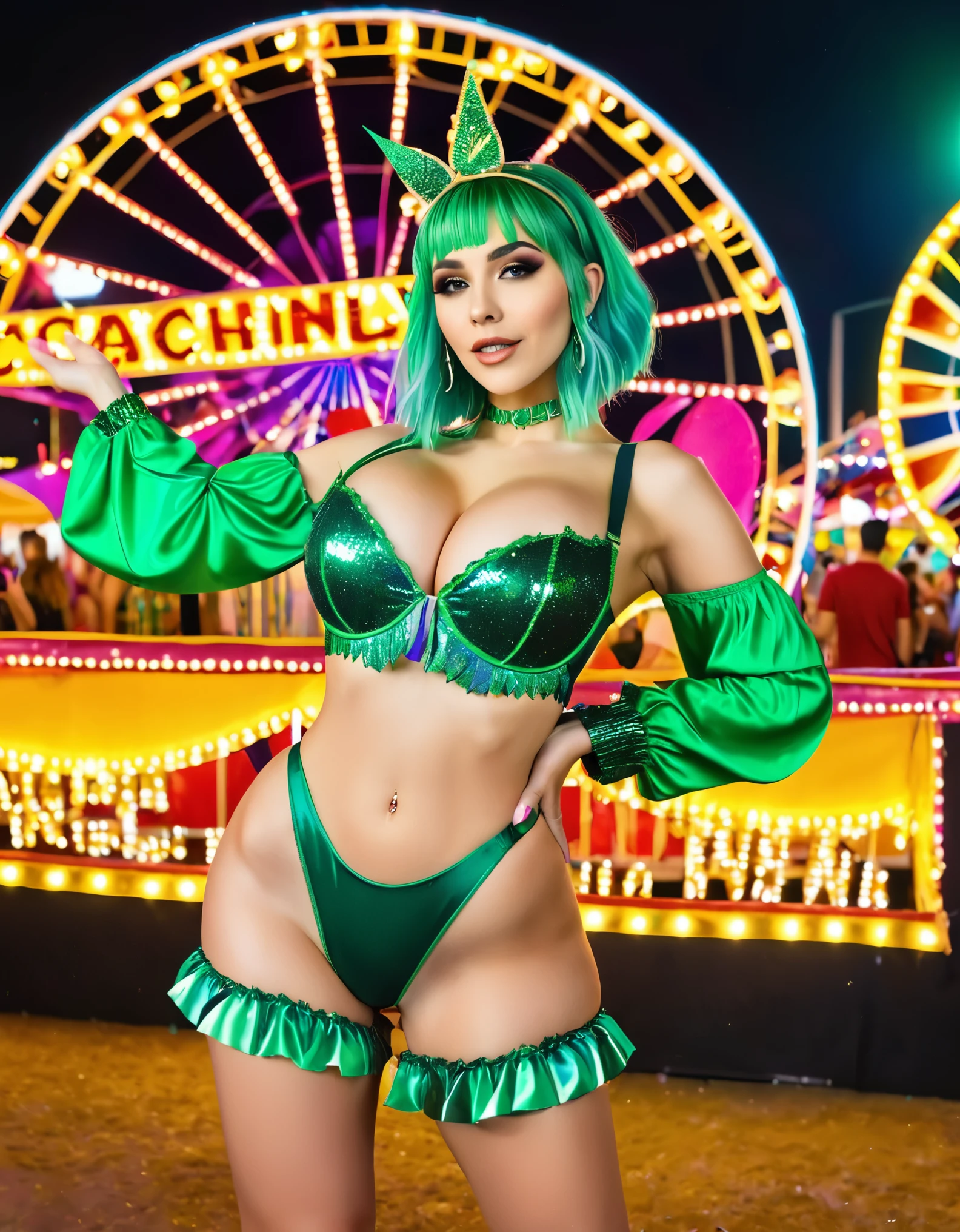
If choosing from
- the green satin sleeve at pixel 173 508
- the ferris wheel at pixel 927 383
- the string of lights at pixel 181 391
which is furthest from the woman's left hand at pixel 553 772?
the string of lights at pixel 181 391

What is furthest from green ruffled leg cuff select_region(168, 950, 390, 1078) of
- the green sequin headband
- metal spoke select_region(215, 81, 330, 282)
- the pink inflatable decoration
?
metal spoke select_region(215, 81, 330, 282)

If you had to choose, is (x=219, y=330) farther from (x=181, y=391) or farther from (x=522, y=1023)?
(x=522, y=1023)

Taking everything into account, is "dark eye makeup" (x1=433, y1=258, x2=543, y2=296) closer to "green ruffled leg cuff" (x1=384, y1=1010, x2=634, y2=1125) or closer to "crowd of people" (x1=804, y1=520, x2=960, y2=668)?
"green ruffled leg cuff" (x1=384, y1=1010, x2=634, y2=1125)

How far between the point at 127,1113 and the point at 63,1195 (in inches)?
16.8

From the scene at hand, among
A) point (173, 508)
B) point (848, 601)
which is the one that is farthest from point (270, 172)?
point (173, 508)

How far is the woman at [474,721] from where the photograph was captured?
1426 millimetres

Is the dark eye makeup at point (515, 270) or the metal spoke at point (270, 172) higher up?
the metal spoke at point (270, 172)

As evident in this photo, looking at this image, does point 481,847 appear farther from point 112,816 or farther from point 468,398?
point 112,816

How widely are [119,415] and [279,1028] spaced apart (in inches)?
35.7

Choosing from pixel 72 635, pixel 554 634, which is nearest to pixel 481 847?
pixel 554 634

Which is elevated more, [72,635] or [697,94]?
[697,94]

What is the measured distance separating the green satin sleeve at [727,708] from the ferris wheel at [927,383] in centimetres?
238

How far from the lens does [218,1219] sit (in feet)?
9.12

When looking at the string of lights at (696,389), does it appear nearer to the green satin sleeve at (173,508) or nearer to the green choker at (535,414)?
the green choker at (535,414)
